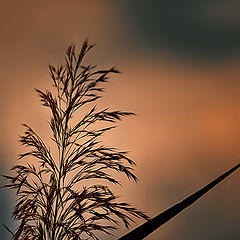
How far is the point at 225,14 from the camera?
310 centimetres

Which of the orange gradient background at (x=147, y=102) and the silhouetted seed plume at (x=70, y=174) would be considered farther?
the orange gradient background at (x=147, y=102)

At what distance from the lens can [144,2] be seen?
3.15 metres

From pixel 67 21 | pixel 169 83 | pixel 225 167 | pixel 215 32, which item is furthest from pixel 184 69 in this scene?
pixel 67 21

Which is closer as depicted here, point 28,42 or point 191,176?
point 191,176

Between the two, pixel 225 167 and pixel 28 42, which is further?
pixel 28 42

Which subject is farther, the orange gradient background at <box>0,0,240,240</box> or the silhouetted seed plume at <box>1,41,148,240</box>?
the orange gradient background at <box>0,0,240,240</box>

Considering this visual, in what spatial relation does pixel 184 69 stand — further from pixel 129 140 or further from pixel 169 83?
pixel 129 140

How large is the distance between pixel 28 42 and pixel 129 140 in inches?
48.9

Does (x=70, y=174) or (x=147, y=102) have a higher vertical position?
(x=147, y=102)

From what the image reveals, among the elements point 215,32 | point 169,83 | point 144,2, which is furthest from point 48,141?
point 215,32

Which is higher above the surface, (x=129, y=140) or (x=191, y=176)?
(x=129, y=140)

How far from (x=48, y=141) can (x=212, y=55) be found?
5.16 ft

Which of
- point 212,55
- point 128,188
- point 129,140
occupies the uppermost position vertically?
point 212,55

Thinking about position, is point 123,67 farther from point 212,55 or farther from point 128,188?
point 128,188
